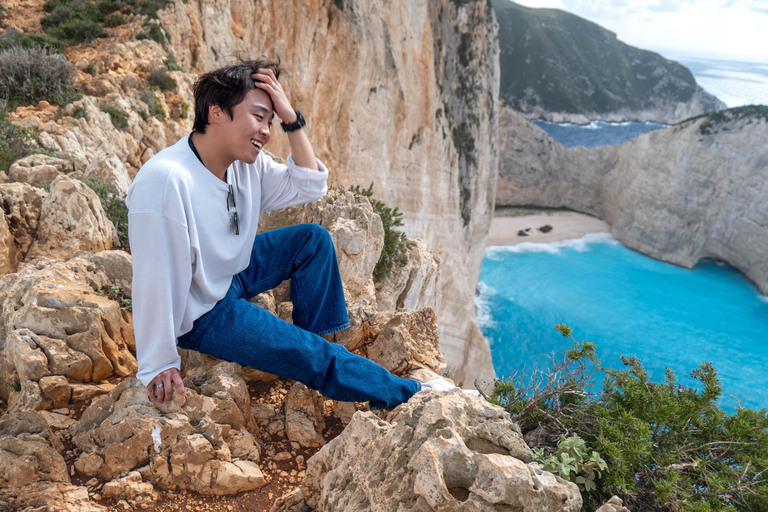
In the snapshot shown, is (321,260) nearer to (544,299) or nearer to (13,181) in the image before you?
(13,181)

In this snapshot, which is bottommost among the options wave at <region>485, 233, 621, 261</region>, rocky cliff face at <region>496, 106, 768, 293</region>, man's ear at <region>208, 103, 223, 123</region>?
wave at <region>485, 233, 621, 261</region>

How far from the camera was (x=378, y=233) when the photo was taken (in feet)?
18.9

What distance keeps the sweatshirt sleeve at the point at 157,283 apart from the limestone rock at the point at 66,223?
221 cm

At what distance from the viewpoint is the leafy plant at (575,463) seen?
1.87 metres

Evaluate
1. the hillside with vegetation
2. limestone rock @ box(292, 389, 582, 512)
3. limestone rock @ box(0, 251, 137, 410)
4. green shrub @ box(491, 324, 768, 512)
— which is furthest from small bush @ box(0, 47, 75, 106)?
the hillside with vegetation

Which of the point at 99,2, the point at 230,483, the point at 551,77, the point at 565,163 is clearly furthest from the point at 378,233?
the point at 551,77

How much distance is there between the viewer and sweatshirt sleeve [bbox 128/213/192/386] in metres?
2.16

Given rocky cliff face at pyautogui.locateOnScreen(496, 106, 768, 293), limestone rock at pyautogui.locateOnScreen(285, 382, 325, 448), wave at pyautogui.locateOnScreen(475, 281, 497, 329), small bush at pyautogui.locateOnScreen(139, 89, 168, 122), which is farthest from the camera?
rocky cliff face at pyautogui.locateOnScreen(496, 106, 768, 293)

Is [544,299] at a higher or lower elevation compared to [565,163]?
lower

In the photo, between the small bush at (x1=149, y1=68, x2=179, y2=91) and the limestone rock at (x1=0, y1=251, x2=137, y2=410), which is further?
the small bush at (x1=149, y1=68, x2=179, y2=91)

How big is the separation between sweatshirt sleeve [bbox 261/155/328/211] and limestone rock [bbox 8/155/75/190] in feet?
8.86

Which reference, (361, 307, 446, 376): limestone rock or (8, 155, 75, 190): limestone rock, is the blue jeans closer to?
(361, 307, 446, 376): limestone rock

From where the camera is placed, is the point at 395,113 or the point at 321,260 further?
the point at 395,113

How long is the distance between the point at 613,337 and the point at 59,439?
30568mm
